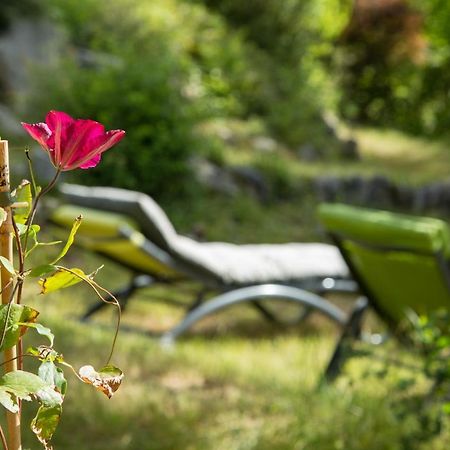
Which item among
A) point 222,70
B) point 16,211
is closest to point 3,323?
point 16,211

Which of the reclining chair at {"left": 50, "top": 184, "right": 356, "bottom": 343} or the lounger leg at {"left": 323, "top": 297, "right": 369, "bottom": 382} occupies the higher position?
the lounger leg at {"left": 323, "top": 297, "right": 369, "bottom": 382}

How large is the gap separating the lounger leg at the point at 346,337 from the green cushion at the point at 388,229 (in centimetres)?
41

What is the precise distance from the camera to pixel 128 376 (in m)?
4.02

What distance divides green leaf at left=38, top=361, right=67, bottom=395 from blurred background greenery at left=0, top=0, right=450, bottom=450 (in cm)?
196

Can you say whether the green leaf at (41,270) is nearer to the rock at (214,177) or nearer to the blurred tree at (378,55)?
the rock at (214,177)

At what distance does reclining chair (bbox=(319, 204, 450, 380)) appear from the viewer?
3969 mm

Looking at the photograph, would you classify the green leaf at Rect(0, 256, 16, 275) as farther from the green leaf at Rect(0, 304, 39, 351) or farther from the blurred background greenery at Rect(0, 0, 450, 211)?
the blurred background greenery at Rect(0, 0, 450, 211)

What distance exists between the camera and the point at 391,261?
4.25 meters

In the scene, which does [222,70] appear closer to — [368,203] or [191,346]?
[368,203]

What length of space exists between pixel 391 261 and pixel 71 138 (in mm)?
3235

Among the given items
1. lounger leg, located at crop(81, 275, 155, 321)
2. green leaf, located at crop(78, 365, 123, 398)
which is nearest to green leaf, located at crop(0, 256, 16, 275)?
green leaf, located at crop(78, 365, 123, 398)

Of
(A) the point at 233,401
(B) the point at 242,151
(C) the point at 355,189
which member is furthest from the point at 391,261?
(B) the point at 242,151

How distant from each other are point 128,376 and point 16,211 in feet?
9.01

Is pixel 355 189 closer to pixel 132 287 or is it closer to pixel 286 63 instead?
pixel 286 63
